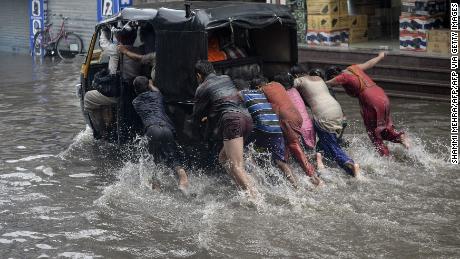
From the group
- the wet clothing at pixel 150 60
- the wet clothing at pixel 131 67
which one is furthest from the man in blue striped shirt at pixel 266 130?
the wet clothing at pixel 131 67

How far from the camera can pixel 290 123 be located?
8.11m

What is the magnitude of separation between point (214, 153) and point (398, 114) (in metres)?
4.85

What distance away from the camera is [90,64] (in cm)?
1020

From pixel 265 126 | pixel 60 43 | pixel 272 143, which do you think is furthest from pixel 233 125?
pixel 60 43

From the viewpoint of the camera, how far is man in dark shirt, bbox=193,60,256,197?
24.8 ft

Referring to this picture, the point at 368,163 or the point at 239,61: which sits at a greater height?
the point at 239,61

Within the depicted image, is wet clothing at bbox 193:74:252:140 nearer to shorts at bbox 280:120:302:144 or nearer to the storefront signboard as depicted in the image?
shorts at bbox 280:120:302:144

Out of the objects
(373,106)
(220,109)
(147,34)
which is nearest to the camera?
(220,109)

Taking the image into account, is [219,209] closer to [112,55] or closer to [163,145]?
[163,145]

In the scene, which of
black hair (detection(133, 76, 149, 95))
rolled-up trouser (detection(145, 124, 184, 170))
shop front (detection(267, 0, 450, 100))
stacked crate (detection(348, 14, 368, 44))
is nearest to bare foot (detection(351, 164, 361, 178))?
rolled-up trouser (detection(145, 124, 184, 170))

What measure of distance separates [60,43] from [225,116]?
52.9 ft

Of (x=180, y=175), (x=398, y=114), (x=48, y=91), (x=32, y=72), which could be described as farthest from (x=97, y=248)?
(x=32, y=72)

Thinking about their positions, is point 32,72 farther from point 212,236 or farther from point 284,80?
point 212,236

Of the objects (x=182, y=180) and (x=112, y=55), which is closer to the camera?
(x=182, y=180)
